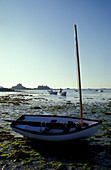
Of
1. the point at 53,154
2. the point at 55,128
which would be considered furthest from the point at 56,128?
the point at 53,154

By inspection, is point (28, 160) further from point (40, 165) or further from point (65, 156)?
point (65, 156)

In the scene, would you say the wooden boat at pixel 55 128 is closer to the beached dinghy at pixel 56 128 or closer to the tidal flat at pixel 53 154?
the beached dinghy at pixel 56 128

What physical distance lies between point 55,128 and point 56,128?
0.08 metres

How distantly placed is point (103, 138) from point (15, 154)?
691cm

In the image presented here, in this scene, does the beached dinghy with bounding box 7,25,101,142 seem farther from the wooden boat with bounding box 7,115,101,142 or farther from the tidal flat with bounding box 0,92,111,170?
the tidal flat with bounding box 0,92,111,170

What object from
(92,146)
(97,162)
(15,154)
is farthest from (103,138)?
(15,154)

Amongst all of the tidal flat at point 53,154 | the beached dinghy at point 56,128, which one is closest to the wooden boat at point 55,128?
the beached dinghy at point 56,128

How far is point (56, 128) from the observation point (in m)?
10.9

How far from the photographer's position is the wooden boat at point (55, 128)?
28.4 feet

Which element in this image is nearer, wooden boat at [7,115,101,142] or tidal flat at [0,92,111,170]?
tidal flat at [0,92,111,170]

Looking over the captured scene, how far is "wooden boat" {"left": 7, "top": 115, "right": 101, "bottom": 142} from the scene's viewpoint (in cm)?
865

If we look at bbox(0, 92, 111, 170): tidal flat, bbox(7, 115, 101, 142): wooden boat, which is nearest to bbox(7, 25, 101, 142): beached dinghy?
Result: bbox(7, 115, 101, 142): wooden boat

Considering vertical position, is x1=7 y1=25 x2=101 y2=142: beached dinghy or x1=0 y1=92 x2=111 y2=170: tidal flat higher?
x1=7 y1=25 x2=101 y2=142: beached dinghy

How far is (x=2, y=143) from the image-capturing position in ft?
32.2
